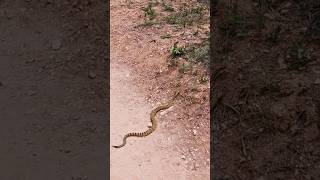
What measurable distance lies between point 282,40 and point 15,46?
13.3 ft

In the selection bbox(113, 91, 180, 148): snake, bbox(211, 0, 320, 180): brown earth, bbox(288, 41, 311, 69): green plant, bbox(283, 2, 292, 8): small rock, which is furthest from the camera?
bbox(283, 2, 292, 8): small rock

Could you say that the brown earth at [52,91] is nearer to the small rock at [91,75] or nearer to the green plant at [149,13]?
the small rock at [91,75]

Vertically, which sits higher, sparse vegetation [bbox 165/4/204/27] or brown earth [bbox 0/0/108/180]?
sparse vegetation [bbox 165/4/204/27]

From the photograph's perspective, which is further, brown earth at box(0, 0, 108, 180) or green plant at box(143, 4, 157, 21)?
green plant at box(143, 4, 157, 21)

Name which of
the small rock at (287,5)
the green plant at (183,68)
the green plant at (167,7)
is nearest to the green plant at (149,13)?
the green plant at (167,7)

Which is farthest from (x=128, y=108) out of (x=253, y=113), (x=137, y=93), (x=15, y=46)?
(x=15, y=46)

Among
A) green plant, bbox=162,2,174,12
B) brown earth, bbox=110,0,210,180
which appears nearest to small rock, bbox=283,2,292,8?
brown earth, bbox=110,0,210,180

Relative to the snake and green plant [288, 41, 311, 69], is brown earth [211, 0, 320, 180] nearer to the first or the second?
green plant [288, 41, 311, 69]

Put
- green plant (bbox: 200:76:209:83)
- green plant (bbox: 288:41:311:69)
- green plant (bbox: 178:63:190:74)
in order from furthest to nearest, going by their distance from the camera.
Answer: green plant (bbox: 178:63:190:74), green plant (bbox: 200:76:209:83), green plant (bbox: 288:41:311:69)

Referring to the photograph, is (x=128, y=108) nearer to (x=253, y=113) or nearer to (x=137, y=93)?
(x=137, y=93)

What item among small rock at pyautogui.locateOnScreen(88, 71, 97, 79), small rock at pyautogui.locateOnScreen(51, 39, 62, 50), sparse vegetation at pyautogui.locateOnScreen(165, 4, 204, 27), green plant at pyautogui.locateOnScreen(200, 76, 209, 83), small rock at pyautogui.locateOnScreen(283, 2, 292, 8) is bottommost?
green plant at pyautogui.locateOnScreen(200, 76, 209, 83)

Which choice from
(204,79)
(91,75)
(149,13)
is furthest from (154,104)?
(149,13)

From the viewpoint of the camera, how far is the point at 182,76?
878 cm

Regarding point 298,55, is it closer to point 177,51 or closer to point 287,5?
point 287,5
